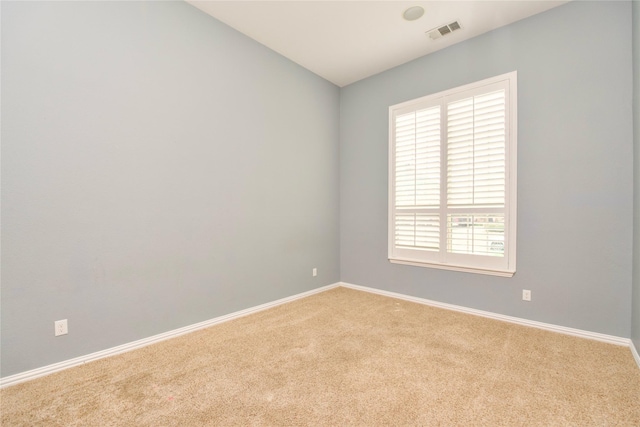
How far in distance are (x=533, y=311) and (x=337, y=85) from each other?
3.64m

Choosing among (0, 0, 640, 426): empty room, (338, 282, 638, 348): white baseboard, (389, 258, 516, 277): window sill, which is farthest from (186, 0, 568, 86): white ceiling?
(338, 282, 638, 348): white baseboard

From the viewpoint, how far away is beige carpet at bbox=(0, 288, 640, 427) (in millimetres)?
1503

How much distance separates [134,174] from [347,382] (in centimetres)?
219

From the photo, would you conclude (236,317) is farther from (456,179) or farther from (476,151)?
(476,151)

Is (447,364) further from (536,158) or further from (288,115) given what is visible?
(288,115)

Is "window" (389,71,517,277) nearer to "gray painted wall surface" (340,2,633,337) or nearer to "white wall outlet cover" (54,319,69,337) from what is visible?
"gray painted wall surface" (340,2,633,337)

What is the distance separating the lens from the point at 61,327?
6.43 feet

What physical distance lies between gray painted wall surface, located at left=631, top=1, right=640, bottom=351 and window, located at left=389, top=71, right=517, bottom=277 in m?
0.78

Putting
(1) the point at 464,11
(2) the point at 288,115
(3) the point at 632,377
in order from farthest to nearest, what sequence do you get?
(2) the point at 288,115 < (1) the point at 464,11 < (3) the point at 632,377

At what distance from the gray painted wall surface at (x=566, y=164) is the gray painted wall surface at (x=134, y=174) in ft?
6.90

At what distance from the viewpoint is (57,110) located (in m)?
1.93

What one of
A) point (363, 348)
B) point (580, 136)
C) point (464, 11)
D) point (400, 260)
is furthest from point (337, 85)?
point (363, 348)

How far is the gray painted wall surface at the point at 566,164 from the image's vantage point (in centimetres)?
232

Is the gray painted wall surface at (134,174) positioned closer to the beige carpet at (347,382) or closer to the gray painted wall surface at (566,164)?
the beige carpet at (347,382)
